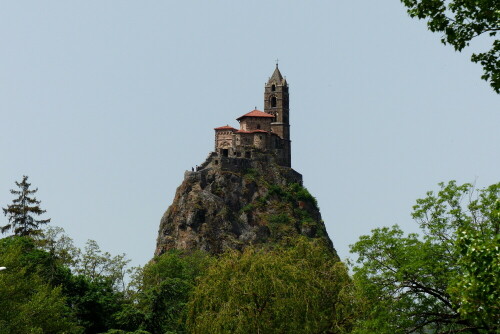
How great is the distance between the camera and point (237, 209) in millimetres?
129250

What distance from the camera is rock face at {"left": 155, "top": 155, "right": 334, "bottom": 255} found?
124 m

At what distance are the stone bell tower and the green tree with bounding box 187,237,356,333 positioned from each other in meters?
96.3

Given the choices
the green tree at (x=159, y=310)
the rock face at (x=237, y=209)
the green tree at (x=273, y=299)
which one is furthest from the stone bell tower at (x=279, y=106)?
the green tree at (x=273, y=299)

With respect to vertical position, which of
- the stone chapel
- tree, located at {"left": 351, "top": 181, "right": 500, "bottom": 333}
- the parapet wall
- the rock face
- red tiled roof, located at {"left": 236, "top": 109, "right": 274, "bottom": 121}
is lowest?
tree, located at {"left": 351, "top": 181, "right": 500, "bottom": 333}

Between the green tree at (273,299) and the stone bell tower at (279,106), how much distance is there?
316 feet

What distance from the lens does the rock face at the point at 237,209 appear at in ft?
406

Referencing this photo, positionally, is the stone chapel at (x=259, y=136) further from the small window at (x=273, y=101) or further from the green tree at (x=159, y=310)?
the green tree at (x=159, y=310)

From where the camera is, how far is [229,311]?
39.6 meters

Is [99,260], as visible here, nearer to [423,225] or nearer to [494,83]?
[423,225]

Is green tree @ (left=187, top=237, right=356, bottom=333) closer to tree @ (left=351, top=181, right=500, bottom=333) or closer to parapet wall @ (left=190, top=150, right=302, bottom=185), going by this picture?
tree @ (left=351, top=181, right=500, bottom=333)

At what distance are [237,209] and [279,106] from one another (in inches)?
1109

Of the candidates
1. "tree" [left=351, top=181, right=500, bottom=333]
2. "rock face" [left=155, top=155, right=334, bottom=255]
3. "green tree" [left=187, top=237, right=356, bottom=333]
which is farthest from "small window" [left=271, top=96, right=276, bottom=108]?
"tree" [left=351, top=181, right=500, bottom=333]

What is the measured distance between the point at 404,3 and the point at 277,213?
348 feet

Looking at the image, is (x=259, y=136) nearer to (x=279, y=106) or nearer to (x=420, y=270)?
(x=279, y=106)
